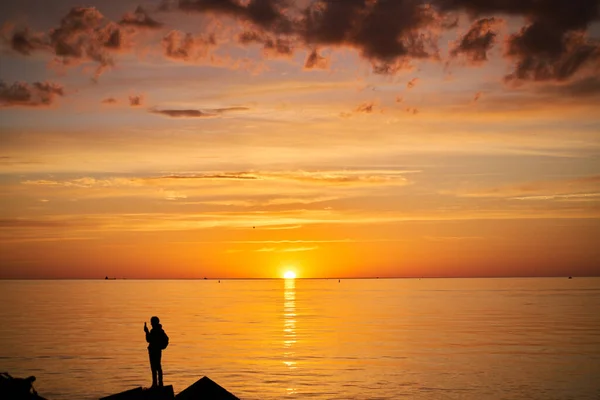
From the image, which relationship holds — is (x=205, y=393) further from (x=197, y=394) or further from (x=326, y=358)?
(x=326, y=358)

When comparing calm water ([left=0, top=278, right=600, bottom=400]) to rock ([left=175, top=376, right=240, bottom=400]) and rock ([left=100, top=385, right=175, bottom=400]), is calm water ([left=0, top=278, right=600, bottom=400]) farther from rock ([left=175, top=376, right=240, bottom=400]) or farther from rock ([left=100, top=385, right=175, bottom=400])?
rock ([left=175, top=376, right=240, bottom=400])

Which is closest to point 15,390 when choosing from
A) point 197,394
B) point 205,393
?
point 197,394

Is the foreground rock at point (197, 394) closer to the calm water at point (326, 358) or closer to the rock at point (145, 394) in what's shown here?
the rock at point (145, 394)

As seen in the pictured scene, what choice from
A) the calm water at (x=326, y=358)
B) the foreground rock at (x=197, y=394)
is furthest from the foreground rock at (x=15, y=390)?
the calm water at (x=326, y=358)

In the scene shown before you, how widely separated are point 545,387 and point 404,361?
11.5 meters

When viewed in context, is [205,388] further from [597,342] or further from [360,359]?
[597,342]

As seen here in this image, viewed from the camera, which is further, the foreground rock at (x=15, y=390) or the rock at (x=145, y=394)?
the rock at (x=145, y=394)

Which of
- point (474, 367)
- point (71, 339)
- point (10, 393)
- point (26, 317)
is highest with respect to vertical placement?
point (26, 317)

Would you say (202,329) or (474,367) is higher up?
(202,329)

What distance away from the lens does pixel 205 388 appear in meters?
25.3

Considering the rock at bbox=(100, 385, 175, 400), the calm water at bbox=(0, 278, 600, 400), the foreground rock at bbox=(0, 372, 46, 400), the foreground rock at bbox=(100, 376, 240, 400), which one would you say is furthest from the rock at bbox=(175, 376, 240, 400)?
the calm water at bbox=(0, 278, 600, 400)

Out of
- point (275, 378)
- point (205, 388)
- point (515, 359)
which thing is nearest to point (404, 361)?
point (515, 359)

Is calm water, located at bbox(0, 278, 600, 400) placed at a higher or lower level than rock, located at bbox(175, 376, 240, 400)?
higher

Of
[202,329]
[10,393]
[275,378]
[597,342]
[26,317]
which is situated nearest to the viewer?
[10,393]
